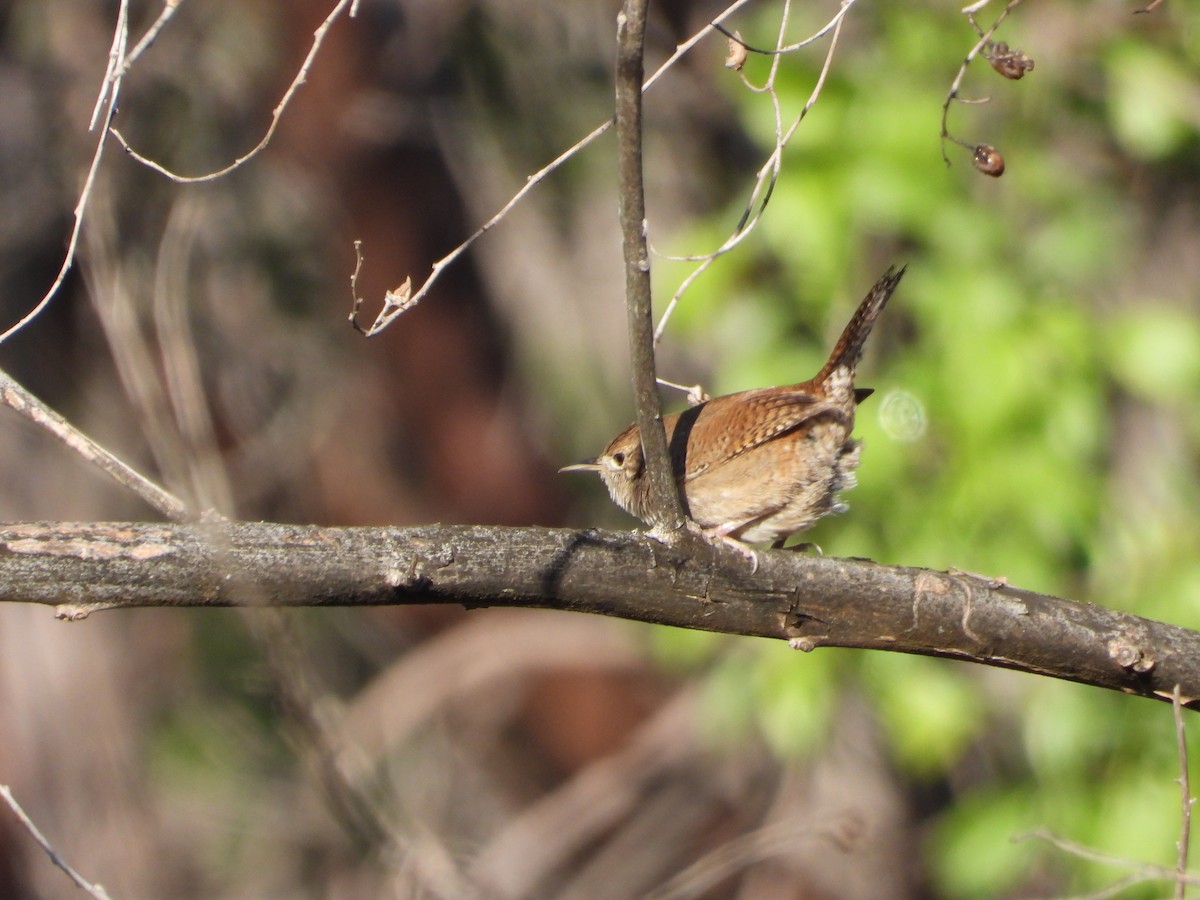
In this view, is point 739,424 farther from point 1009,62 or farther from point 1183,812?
point 1183,812

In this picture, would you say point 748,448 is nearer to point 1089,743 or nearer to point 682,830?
point 1089,743

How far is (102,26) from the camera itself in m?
6.47

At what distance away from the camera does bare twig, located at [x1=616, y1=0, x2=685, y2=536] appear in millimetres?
1746

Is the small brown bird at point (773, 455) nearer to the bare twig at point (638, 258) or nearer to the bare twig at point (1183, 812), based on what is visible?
the bare twig at point (638, 258)

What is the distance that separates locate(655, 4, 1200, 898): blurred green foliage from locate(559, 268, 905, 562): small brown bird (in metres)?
0.24

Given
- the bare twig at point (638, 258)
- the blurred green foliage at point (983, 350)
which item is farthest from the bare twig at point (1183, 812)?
the blurred green foliage at point (983, 350)

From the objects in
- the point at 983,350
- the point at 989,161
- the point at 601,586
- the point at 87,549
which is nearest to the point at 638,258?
the point at 601,586

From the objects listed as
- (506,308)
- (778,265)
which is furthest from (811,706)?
(506,308)

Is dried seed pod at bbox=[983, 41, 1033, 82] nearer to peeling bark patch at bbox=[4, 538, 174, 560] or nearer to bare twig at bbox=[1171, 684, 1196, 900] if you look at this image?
bare twig at bbox=[1171, 684, 1196, 900]

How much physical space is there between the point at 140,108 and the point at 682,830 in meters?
4.62

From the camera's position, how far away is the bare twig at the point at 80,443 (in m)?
2.03

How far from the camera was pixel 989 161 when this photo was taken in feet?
7.57

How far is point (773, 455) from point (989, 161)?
4.19ft

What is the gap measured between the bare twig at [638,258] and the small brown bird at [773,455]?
1.18m
